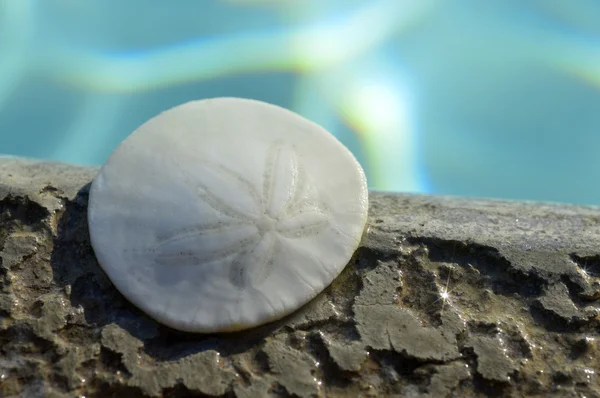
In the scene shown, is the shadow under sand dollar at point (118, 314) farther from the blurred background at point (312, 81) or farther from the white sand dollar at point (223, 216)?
the blurred background at point (312, 81)

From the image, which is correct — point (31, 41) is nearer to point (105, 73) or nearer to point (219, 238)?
point (105, 73)

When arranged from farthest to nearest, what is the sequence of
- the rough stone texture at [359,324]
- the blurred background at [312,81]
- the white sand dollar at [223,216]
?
1. the blurred background at [312,81]
2. the white sand dollar at [223,216]
3. the rough stone texture at [359,324]

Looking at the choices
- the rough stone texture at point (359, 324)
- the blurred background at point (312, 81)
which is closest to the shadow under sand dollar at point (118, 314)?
the rough stone texture at point (359, 324)

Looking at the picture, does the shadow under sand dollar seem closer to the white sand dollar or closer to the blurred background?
the white sand dollar

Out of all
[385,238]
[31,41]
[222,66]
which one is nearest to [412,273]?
[385,238]

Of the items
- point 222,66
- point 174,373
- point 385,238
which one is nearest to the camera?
point 174,373

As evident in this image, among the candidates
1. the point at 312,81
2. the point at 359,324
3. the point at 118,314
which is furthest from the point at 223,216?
the point at 312,81

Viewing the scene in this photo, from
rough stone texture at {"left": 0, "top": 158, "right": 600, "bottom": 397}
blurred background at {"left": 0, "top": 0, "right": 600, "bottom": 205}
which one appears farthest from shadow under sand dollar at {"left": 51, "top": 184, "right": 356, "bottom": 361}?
blurred background at {"left": 0, "top": 0, "right": 600, "bottom": 205}
